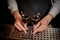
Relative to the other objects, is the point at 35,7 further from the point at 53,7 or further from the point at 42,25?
the point at 42,25

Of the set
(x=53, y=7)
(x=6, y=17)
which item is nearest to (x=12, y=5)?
Result: (x=6, y=17)

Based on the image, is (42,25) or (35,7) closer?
(42,25)

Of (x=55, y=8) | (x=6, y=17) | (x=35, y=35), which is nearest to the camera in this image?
(x=35, y=35)

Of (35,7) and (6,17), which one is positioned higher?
(35,7)

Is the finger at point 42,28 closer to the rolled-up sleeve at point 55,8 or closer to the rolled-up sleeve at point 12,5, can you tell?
the rolled-up sleeve at point 55,8

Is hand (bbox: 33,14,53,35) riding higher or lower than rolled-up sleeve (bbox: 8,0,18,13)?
lower

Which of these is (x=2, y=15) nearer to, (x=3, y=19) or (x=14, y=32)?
(x=3, y=19)

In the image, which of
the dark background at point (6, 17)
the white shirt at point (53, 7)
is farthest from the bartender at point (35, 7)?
the dark background at point (6, 17)

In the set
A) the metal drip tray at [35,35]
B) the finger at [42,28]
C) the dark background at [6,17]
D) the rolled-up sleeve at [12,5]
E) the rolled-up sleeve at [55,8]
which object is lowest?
the dark background at [6,17]

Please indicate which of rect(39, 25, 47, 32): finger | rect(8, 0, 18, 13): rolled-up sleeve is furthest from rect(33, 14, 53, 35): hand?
rect(8, 0, 18, 13): rolled-up sleeve

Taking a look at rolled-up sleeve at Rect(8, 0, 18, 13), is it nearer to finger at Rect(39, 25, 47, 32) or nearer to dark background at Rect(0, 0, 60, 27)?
dark background at Rect(0, 0, 60, 27)

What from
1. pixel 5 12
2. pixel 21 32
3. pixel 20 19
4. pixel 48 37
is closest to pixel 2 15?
pixel 5 12

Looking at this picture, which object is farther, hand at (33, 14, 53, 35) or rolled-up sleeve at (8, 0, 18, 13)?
rolled-up sleeve at (8, 0, 18, 13)

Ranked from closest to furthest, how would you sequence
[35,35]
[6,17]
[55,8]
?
[35,35] < [55,8] < [6,17]
